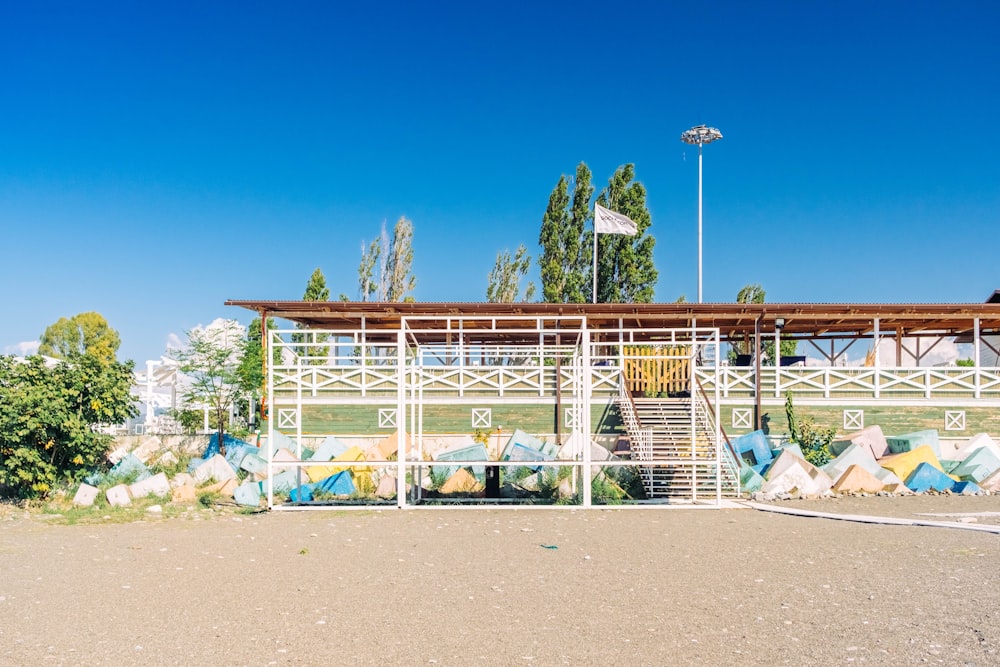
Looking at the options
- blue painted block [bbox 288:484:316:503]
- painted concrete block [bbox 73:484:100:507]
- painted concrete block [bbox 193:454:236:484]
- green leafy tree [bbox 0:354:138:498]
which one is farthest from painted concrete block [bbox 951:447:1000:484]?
painted concrete block [bbox 73:484:100:507]

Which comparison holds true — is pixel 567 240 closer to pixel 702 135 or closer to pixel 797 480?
pixel 702 135

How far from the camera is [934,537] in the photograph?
10.8 metres

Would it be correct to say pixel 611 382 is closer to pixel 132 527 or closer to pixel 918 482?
pixel 918 482

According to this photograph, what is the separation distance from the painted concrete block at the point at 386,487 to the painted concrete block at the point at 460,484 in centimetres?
89

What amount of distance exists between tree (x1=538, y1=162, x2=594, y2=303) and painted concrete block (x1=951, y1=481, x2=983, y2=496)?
72.6ft

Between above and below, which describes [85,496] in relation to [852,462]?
below

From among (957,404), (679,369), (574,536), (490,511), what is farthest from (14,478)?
(957,404)

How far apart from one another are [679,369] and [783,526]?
26.3 ft

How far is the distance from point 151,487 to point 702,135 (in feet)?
94.3

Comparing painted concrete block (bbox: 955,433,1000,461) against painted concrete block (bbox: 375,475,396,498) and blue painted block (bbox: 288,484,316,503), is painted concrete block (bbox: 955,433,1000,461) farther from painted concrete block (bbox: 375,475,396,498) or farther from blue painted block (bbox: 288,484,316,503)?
blue painted block (bbox: 288,484,316,503)

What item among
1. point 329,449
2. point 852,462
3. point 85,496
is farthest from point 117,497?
point 852,462

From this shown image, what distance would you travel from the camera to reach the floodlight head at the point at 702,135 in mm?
36562

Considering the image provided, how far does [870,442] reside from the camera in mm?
18844

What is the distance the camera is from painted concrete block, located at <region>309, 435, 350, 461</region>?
1819cm
